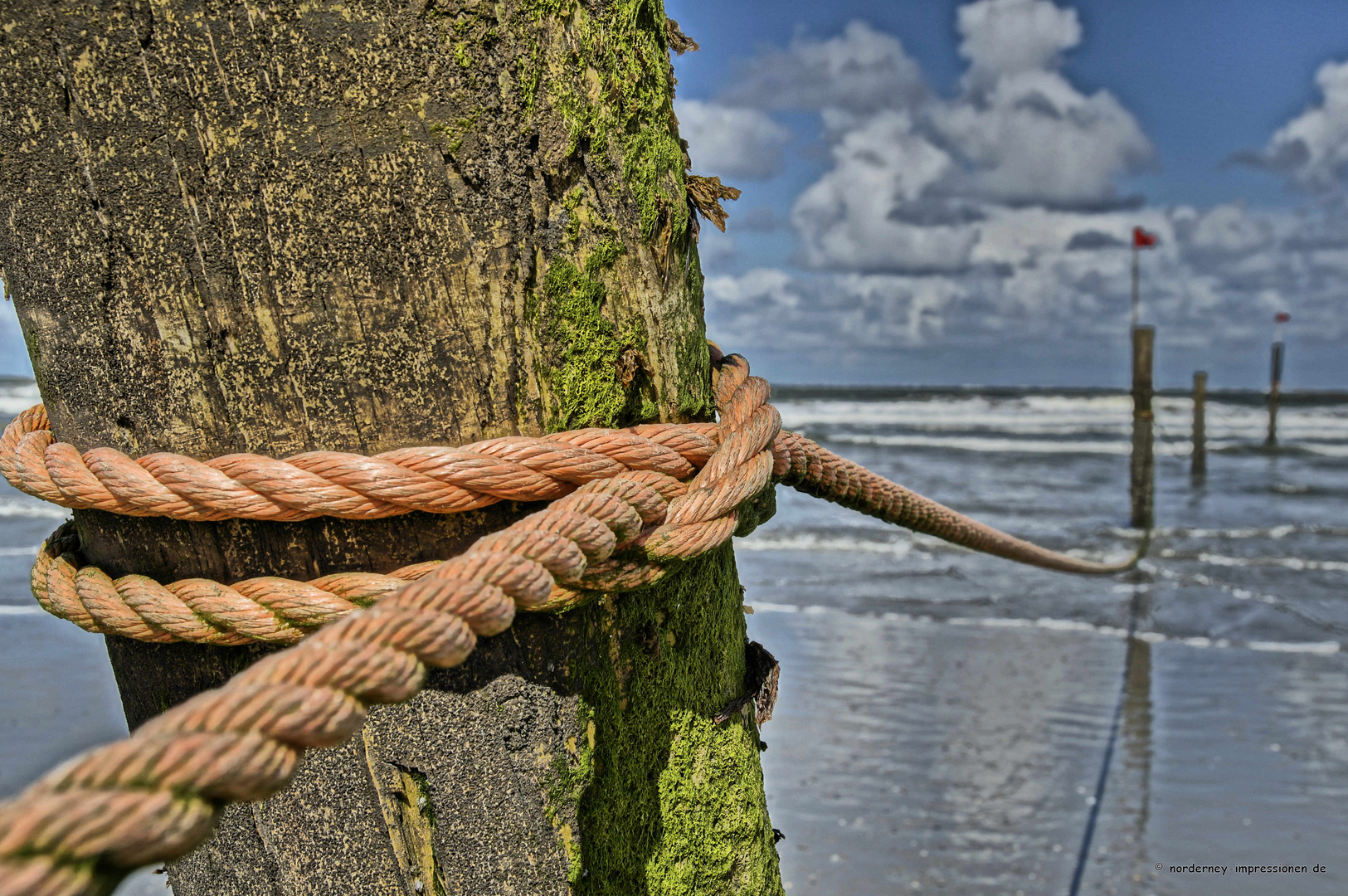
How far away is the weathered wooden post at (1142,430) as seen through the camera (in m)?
9.45

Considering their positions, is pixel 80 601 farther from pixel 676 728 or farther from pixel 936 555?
pixel 936 555

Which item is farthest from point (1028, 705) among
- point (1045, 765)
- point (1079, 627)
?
point (1079, 627)

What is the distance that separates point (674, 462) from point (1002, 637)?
5.49 metres

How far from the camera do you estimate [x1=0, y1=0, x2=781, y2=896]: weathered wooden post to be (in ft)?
2.52

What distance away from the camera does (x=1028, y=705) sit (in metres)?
4.55

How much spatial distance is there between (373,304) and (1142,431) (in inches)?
405

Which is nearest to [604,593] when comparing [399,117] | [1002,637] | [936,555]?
[399,117]

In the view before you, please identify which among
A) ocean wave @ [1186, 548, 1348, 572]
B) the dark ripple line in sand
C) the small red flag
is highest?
the small red flag

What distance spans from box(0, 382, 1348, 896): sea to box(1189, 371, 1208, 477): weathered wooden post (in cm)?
362

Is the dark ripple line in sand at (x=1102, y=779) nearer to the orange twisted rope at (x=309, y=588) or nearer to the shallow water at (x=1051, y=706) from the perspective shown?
the shallow water at (x=1051, y=706)

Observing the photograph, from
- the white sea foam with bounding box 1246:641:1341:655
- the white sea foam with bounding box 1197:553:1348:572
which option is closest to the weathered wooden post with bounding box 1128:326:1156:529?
the white sea foam with bounding box 1197:553:1348:572

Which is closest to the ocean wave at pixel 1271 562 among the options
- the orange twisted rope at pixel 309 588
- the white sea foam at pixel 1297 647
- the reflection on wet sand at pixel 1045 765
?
the white sea foam at pixel 1297 647

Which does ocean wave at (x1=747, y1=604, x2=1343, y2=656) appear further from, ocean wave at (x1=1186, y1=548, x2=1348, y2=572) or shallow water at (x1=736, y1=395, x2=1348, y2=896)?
ocean wave at (x1=1186, y1=548, x2=1348, y2=572)

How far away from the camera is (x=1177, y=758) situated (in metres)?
3.93
